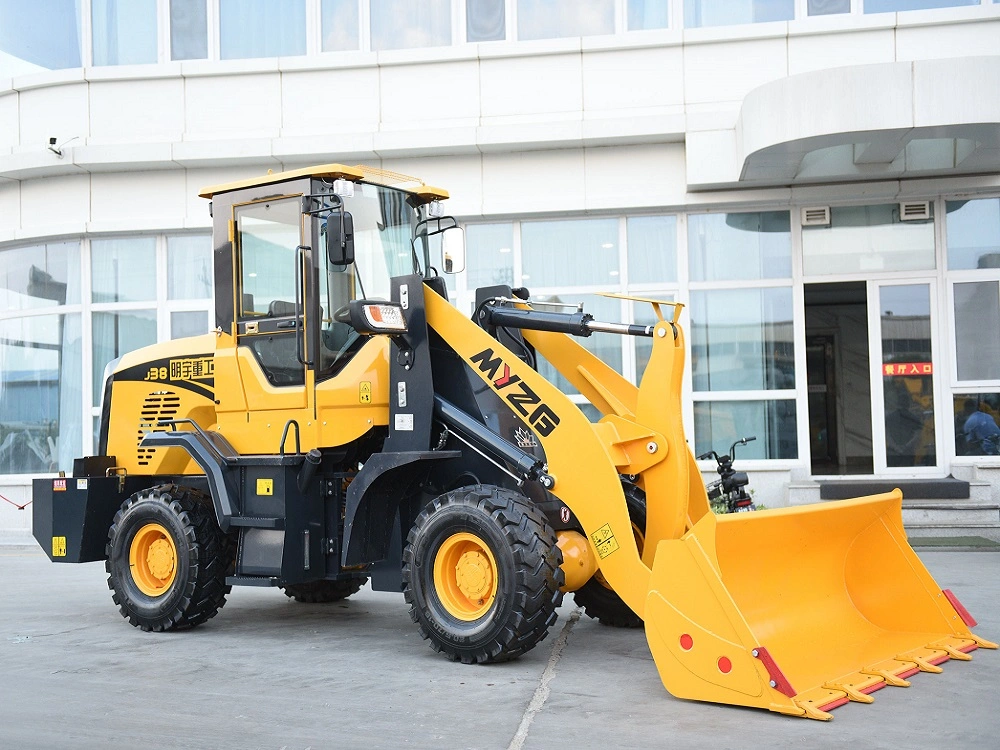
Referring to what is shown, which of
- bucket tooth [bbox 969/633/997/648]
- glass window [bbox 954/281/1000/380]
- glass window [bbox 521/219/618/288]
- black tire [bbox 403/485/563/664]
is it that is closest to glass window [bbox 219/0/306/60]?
glass window [bbox 521/219/618/288]

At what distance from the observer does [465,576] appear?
6.48 metres

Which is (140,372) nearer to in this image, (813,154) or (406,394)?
(406,394)

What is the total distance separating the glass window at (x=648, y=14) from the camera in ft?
47.6

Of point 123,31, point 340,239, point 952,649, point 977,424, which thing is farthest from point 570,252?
point 952,649

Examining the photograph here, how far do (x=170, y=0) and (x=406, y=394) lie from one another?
10.7 m

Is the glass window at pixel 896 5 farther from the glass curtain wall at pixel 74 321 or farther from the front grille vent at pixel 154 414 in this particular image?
A: the front grille vent at pixel 154 414

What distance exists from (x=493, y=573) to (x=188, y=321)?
10.3 m

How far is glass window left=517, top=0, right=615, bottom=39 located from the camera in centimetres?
1467

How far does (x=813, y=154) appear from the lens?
1271cm

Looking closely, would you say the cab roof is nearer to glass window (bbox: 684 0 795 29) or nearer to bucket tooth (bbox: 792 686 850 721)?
bucket tooth (bbox: 792 686 850 721)

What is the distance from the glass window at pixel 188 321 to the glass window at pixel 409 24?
4423 millimetres

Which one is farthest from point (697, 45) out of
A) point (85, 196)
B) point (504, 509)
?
point (504, 509)

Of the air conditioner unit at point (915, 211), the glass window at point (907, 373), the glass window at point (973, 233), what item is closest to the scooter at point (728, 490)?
the glass window at point (907, 373)

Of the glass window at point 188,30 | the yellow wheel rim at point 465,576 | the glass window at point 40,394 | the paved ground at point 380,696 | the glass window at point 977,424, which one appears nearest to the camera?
the paved ground at point 380,696
